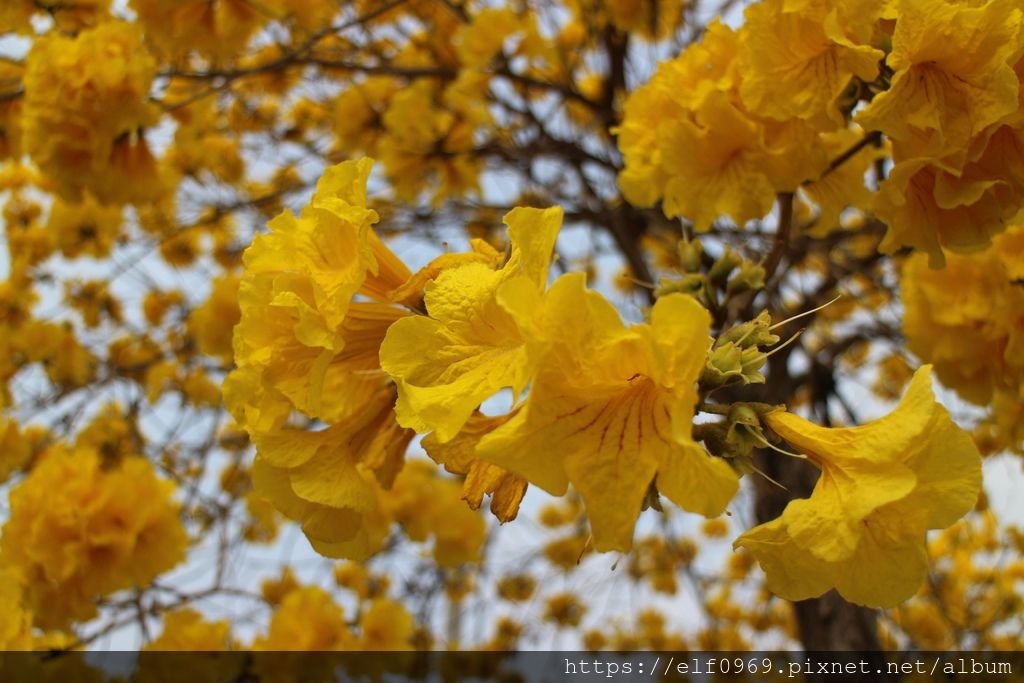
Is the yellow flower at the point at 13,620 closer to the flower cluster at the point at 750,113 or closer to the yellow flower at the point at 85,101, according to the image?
the yellow flower at the point at 85,101

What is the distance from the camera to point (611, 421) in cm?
85

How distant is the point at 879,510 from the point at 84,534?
77.0 inches

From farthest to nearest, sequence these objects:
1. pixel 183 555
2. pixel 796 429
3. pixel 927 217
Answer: pixel 183 555
pixel 927 217
pixel 796 429

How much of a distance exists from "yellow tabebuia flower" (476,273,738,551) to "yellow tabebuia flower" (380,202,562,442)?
0.07m

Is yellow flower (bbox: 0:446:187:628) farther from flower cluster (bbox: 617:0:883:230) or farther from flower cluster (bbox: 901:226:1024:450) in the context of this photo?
flower cluster (bbox: 901:226:1024:450)

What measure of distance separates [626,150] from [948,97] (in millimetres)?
635

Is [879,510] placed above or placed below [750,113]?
below

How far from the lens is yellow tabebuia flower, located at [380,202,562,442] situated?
85cm

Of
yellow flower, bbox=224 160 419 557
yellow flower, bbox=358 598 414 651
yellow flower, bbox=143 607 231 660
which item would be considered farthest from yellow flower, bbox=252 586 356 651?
yellow flower, bbox=224 160 419 557

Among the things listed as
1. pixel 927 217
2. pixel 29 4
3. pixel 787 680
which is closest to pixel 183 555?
pixel 29 4

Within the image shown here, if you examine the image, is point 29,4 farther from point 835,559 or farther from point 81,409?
point 835,559

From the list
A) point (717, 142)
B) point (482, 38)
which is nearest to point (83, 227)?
point (482, 38)

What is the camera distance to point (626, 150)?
1.61 m

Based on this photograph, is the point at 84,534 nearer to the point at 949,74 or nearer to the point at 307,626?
the point at 307,626
